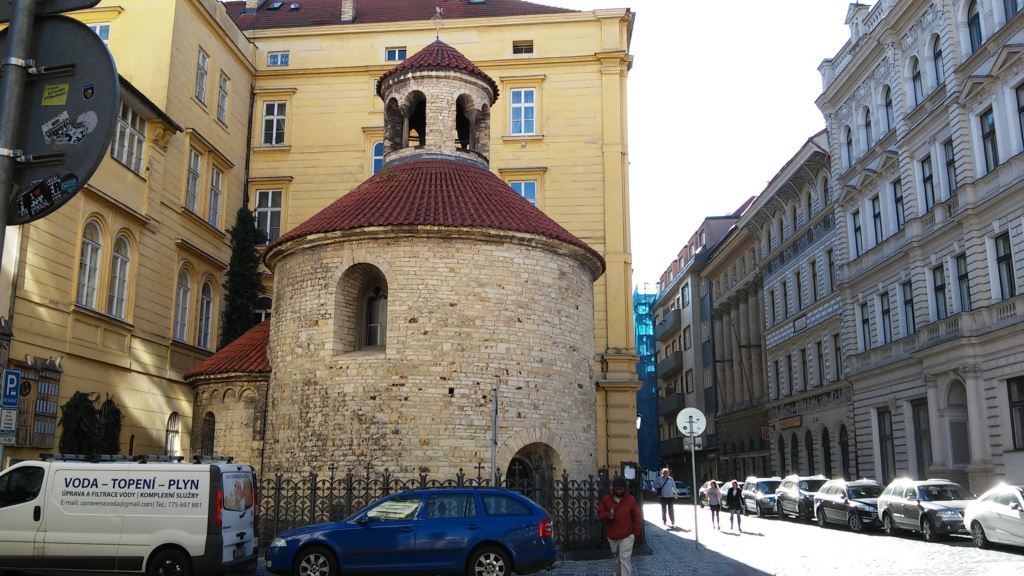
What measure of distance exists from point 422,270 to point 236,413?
637 centimetres

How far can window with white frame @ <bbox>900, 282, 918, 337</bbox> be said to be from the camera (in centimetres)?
2947

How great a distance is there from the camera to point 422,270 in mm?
18141

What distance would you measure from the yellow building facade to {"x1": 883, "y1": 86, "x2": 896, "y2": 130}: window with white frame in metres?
9.59

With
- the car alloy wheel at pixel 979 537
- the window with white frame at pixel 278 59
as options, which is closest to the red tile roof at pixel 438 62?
the window with white frame at pixel 278 59

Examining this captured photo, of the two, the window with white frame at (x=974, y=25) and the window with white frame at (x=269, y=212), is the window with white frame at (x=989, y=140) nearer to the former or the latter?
the window with white frame at (x=974, y=25)

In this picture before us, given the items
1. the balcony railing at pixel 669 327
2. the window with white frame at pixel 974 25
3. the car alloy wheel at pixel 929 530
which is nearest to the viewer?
the car alloy wheel at pixel 929 530

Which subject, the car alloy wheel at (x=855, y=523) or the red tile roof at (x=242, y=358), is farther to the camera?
the car alloy wheel at (x=855, y=523)

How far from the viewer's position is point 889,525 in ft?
71.8

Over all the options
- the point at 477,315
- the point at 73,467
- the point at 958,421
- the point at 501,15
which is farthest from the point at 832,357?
the point at 73,467

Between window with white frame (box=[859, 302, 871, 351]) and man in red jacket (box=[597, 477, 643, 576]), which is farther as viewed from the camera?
window with white frame (box=[859, 302, 871, 351])

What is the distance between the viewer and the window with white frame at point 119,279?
22703 millimetres

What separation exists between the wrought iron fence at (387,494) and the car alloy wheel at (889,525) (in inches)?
358

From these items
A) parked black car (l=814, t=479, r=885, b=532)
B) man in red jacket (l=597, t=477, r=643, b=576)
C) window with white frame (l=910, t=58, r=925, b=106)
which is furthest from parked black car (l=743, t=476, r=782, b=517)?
man in red jacket (l=597, t=477, r=643, b=576)

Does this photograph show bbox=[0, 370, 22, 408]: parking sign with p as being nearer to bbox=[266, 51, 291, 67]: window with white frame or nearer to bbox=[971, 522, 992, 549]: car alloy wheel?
bbox=[971, 522, 992, 549]: car alloy wheel
